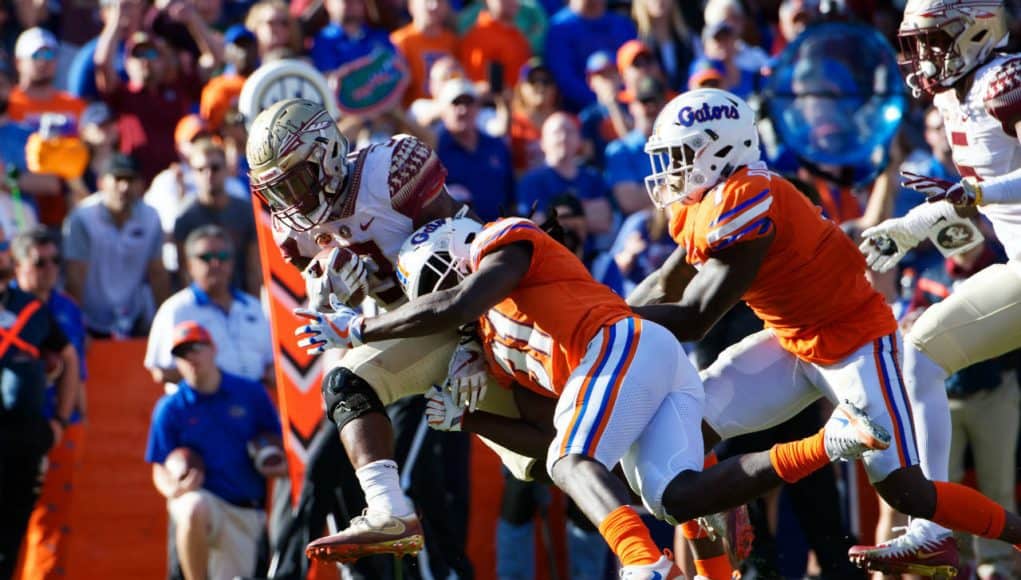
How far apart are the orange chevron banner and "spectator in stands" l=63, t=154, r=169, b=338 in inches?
58.2

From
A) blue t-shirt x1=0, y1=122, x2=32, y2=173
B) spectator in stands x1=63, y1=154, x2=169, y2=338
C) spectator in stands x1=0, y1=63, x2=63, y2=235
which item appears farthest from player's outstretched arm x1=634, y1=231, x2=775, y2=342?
blue t-shirt x1=0, y1=122, x2=32, y2=173

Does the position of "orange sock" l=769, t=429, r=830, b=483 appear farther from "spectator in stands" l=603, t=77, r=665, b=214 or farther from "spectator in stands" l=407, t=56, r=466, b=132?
"spectator in stands" l=407, t=56, r=466, b=132

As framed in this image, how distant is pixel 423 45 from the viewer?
39.4ft

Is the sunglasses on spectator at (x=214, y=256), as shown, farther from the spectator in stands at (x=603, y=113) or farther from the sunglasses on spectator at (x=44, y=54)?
the spectator in stands at (x=603, y=113)

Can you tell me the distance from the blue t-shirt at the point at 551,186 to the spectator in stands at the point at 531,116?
2.11 ft

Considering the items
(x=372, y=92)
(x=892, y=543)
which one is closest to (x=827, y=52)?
(x=372, y=92)

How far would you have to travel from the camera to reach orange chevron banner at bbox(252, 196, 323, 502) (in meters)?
8.98

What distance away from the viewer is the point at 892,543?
22.1 ft

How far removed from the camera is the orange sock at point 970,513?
21.4ft

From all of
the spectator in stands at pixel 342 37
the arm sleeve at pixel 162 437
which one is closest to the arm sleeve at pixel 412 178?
the arm sleeve at pixel 162 437

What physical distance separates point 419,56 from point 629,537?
6546 millimetres

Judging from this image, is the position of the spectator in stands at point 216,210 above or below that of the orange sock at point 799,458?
above

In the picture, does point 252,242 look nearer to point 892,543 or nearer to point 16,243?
point 16,243

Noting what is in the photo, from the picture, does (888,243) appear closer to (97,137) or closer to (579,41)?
(579,41)
